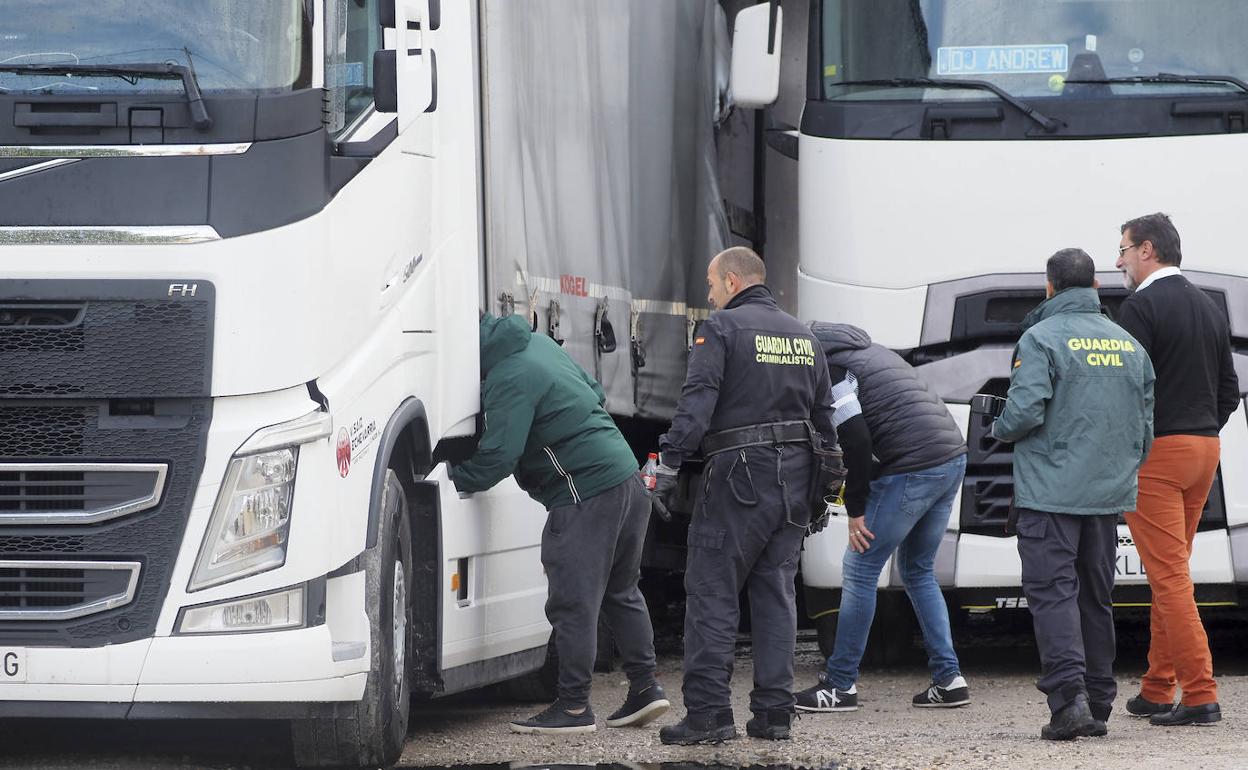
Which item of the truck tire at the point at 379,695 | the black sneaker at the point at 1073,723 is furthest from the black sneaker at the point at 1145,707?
the truck tire at the point at 379,695

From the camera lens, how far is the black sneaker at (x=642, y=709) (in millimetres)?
8016

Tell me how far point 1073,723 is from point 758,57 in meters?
3.65

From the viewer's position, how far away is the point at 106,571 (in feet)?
19.5

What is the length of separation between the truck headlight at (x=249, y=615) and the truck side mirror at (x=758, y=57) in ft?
14.6

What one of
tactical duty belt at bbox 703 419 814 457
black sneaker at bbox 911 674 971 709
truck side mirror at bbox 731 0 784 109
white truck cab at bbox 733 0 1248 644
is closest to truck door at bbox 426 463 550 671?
tactical duty belt at bbox 703 419 814 457

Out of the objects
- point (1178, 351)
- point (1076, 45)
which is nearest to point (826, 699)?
point (1178, 351)

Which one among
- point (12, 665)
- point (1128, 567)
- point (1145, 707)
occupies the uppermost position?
point (12, 665)

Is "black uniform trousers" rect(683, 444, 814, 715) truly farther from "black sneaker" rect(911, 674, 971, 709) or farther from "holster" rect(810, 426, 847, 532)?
"black sneaker" rect(911, 674, 971, 709)

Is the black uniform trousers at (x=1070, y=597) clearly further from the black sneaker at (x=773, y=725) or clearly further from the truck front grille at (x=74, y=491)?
the truck front grille at (x=74, y=491)

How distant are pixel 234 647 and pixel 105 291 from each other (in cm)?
108

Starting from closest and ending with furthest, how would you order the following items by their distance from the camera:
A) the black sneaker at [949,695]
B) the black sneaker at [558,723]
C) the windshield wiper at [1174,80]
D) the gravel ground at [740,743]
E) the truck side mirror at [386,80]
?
1. the truck side mirror at [386,80]
2. the gravel ground at [740,743]
3. the black sneaker at [558,723]
4. the black sneaker at [949,695]
5. the windshield wiper at [1174,80]

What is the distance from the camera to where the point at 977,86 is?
9.43 metres

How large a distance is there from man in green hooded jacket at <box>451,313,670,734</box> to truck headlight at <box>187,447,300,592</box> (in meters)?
1.53

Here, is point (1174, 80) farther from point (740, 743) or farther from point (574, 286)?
point (740, 743)
